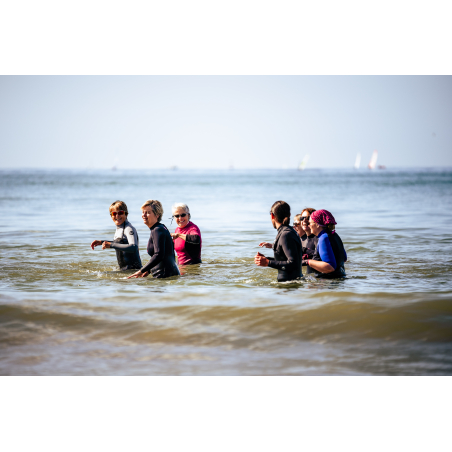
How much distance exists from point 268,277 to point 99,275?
2826 millimetres

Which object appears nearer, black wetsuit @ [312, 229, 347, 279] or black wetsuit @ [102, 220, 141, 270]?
black wetsuit @ [312, 229, 347, 279]

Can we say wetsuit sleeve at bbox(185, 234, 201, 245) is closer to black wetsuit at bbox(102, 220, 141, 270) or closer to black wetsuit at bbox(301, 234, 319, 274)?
black wetsuit at bbox(102, 220, 141, 270)

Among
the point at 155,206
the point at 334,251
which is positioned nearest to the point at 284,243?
the point at 334,251

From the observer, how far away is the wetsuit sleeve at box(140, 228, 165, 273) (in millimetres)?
7219

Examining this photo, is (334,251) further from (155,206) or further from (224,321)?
(155,206)

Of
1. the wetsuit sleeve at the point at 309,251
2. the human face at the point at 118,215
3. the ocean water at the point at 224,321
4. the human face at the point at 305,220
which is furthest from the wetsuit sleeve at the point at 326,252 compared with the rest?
the human face at the point at 118,215

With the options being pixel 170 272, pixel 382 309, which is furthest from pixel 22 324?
pixel 382 309

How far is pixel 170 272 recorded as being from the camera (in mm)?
7723

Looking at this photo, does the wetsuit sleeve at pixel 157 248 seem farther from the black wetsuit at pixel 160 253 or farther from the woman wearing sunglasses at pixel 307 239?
the woman wearing sunglasses at pixel 307 239

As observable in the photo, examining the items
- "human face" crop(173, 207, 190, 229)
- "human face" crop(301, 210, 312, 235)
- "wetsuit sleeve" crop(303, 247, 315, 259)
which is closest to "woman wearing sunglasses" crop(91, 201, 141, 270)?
"human face" crop(173, 207, 190, 229)

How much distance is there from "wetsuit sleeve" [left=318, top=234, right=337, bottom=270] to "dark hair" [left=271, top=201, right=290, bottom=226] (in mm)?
574

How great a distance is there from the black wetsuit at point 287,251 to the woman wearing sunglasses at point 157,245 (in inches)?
62.1

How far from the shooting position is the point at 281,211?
6.64m

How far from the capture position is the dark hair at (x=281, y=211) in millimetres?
6617
